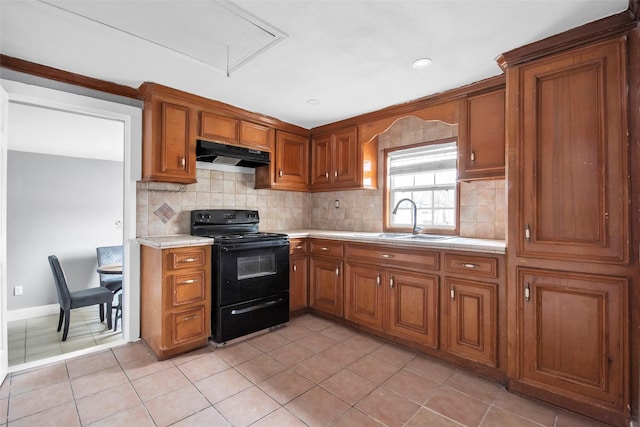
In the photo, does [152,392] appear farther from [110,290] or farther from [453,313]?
[453,313]

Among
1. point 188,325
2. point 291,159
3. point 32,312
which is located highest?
point 291,159

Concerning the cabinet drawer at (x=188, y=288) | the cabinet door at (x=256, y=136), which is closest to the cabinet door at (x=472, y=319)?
the cabinet drawer at (x=188, y=288)

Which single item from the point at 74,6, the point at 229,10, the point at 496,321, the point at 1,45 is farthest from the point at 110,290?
the point at 496,321

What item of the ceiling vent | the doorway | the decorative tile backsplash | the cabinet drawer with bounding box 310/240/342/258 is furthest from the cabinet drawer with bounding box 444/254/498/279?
the doorway

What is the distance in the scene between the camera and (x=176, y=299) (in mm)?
2408

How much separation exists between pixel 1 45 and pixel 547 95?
135 inches

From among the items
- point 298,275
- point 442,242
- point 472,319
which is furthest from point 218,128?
point 472,319

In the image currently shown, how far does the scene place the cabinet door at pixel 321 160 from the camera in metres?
3.60

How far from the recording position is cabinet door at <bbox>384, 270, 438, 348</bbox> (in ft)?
7.76

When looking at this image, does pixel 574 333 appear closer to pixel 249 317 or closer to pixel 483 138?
pixel 483 138

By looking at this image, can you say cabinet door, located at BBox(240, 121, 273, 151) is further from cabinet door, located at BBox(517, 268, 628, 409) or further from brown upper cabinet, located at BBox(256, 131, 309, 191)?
cabinet door, located at BBox(517, 268, 628, 409)

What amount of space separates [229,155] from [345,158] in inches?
50.4

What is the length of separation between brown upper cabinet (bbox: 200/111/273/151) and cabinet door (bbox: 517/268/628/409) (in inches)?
103

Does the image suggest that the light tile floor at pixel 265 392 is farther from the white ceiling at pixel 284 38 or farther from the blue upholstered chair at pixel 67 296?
the white ceiling at pixel 284 38
